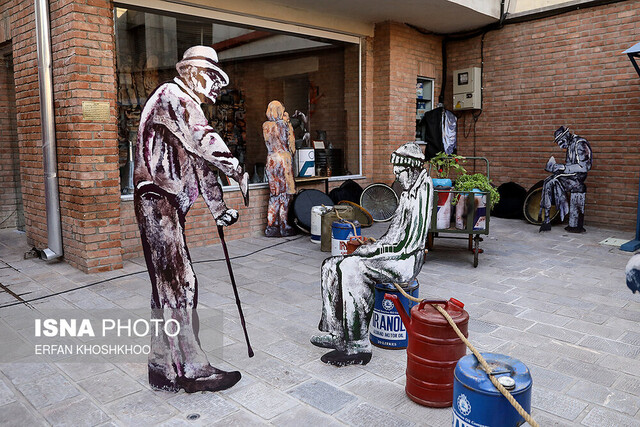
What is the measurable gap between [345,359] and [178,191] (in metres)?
1.72

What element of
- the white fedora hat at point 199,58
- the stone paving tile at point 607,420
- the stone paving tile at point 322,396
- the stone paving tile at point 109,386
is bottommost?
the stone paving tile at point 607,420

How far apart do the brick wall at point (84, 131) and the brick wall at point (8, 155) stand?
2431 millimetres

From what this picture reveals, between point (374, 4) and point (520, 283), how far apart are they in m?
5.60

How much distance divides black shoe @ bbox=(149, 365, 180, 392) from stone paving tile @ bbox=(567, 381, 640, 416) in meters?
2.59

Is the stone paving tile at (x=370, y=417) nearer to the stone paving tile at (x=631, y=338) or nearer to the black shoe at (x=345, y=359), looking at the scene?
the black shoe at (x=345, y=359)

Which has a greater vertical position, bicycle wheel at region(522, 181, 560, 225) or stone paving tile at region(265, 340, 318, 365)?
bicycle wheel at region(522, 181, 560, 225)

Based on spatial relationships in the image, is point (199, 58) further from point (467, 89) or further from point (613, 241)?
point (467, 89)

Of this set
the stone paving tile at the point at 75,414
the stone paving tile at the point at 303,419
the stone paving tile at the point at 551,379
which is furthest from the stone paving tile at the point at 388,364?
the stone paving tile at the point at 75,414

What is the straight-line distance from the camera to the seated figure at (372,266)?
12.2ft

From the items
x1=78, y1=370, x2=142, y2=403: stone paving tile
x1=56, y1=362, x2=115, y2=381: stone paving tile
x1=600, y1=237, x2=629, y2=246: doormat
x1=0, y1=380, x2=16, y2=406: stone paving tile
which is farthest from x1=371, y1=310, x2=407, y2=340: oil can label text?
x1=600, y1=237, x2=629, y2=246: doormat

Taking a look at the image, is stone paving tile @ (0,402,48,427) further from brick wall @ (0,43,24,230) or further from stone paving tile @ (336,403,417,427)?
brick wall @ (0,43,24,230)

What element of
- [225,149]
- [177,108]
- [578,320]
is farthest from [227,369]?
[578,320]

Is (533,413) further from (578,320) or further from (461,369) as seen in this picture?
(578,320)

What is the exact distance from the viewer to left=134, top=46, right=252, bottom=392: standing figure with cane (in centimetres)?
314
